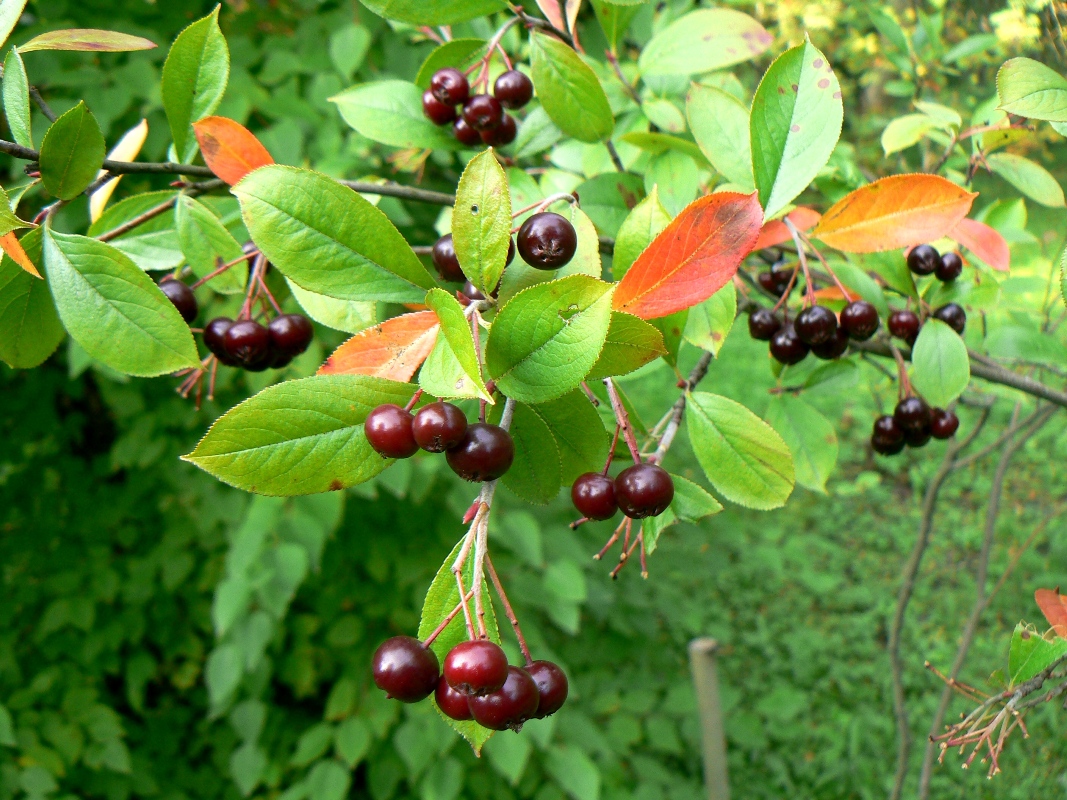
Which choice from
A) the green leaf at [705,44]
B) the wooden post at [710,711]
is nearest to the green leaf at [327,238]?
the green leaf at [705,44]

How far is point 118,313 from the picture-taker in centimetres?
63

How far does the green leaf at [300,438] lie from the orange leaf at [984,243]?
0.75 metres

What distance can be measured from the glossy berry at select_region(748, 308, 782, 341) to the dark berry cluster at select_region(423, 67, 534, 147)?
355 millimetres

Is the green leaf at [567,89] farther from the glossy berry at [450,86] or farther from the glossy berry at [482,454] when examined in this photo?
the glossy berry at [482,454]

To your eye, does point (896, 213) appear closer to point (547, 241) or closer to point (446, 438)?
point (547, 241)

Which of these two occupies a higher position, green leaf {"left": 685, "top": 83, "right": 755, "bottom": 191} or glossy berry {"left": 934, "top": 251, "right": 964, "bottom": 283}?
green leaf {"left": 685, "top": 83, "right": 755, "bottom": 191}

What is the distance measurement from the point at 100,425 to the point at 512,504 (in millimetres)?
1346

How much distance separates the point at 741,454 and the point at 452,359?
33 centimetres

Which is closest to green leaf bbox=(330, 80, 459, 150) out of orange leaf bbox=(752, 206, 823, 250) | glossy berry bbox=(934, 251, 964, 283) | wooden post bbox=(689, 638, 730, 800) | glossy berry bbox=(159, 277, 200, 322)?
glossy berry bbox=(159, 277, 200, 322)

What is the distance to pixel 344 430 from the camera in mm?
546

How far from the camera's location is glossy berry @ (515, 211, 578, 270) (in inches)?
22.9

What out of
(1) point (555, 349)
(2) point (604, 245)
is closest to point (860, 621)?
(2) point (604, 245)

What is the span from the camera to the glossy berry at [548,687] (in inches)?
21.6

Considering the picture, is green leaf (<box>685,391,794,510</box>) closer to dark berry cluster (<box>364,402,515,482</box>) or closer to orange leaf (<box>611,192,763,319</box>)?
orange leaf (<box>611,192,763,319</box>)
